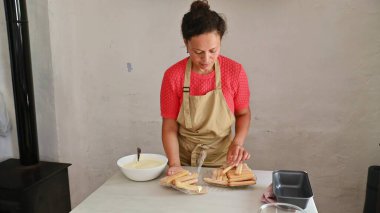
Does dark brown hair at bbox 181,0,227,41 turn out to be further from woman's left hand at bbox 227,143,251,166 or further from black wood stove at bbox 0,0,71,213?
black wood stove at bbox 0,0,71,213

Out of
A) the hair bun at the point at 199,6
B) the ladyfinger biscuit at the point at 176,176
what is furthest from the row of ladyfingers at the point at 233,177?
the hair bun at the point at 199,6

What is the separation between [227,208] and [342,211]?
1623 mm

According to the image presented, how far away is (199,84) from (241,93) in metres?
0.22

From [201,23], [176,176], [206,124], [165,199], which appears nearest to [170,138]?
[206,124]

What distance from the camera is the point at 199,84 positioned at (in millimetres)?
1649

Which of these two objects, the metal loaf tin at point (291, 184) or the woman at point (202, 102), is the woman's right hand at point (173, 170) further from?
the metal loaf tin at point (291, 184)

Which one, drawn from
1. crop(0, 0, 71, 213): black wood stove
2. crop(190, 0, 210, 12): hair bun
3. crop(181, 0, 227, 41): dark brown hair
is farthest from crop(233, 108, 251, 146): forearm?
crop(0, 0, 71, 213): black wood stove

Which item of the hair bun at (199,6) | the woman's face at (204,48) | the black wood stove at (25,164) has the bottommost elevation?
the black wood stove at (25,164)

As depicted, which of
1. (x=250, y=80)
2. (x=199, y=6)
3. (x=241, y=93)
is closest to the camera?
(x=199, y=6)

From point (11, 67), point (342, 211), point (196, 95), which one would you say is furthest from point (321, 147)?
point (11, 67)

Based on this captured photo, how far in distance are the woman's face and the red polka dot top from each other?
98 mm

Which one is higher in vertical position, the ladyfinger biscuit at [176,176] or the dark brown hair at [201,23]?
the dark brown hair at [201,23]

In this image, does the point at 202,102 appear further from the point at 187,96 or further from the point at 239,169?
the point at 239,169

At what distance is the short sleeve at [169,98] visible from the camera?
1.63 meters
